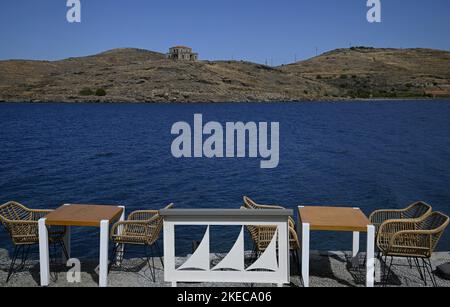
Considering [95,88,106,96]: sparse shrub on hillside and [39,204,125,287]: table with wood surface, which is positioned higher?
[95,88,106,96]: sparse shrub on hillside

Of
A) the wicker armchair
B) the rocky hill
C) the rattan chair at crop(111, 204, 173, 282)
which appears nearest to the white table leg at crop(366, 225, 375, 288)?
the wicker armchair

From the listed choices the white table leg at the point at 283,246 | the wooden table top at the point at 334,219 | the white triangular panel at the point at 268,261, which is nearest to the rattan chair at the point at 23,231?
the white triangular panel at the point at 268,261

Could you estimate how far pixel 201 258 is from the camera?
6129 millimetres

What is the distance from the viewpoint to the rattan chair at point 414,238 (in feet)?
23.5

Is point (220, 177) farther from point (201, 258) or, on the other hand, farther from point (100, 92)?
point (100, 92)

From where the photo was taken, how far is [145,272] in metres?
7.98

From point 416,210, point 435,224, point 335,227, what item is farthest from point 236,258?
point 416,210

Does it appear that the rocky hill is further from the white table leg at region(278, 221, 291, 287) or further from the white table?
the white table leg at region(278, 221, 291, 287)

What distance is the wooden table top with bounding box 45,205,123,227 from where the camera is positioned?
716 cm

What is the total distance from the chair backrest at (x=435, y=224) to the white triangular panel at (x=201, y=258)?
317cm

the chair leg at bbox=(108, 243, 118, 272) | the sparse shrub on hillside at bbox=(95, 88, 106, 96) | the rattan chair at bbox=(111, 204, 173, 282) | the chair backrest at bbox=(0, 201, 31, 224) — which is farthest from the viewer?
the sparse shrub on hillside at bbox=(95, 88, 106, 96)

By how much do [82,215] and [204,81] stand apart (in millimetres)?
131237

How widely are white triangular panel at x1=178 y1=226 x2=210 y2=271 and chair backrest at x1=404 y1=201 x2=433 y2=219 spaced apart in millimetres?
3836
